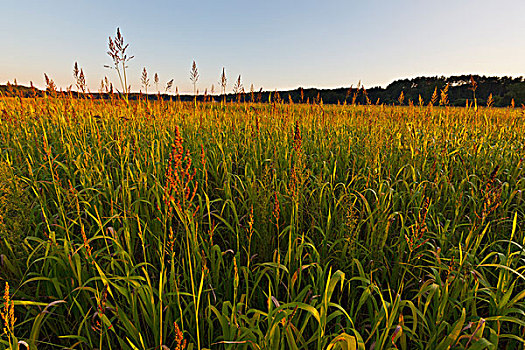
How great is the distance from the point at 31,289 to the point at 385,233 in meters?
2.24

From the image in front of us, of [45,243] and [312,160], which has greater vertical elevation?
[312,160]

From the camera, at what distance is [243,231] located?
1.94 m

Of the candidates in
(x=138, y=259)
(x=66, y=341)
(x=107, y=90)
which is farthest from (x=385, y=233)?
(x=107, y=90)

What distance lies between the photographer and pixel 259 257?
1.80m

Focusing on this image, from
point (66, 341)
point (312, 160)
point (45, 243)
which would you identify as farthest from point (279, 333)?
point (312, 160)

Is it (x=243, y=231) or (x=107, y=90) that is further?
(x=107, y=90)

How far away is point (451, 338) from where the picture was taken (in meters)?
1.08

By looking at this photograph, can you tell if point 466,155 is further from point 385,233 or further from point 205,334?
point 205,334

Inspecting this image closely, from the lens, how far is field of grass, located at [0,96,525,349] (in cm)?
116

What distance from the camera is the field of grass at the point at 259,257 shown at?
1.16 meters

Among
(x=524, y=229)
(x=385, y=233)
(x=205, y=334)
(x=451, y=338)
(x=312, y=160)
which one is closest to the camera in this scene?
(x=451, y=338)

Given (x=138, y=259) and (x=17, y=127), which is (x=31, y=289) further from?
(x=17, y=127)

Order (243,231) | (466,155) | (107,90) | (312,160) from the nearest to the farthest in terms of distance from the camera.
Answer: (243,231)
(312,160)
(466,155)
(107,90)

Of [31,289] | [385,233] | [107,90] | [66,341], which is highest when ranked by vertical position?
[107,90]
